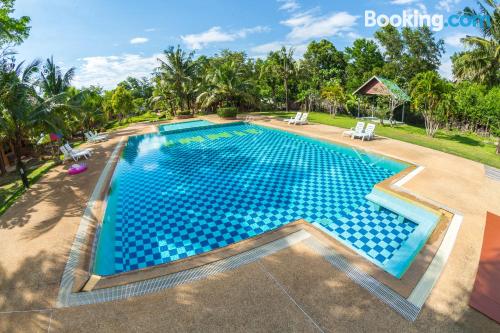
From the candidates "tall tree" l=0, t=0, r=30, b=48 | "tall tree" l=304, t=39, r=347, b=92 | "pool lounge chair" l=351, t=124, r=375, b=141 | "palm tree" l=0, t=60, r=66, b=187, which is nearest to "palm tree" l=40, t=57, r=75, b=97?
"tall tree" l=0, t=0, r=30, b=48

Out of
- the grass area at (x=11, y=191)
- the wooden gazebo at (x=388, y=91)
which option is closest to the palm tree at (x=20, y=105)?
the grass area at (x=11, y=191)

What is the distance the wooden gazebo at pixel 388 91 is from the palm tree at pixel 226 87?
1186 centimetres

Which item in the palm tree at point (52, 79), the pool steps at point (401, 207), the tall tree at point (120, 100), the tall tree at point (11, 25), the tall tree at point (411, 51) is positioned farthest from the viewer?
the tall tree at point (411, 51)

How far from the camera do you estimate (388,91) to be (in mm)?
20875

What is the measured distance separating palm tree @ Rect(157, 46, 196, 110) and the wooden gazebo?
18.3 meters

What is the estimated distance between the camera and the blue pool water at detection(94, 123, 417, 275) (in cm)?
634

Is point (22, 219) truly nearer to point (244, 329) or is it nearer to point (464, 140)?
point (244, 329)

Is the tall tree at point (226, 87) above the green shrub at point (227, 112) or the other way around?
above

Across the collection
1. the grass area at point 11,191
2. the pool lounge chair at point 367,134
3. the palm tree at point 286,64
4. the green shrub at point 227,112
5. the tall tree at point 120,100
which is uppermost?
the palm tree at point 286,64

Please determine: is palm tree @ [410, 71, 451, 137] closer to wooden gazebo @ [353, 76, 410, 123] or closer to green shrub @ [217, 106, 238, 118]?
wooden gazebo @ [353, 76, 410, 123]

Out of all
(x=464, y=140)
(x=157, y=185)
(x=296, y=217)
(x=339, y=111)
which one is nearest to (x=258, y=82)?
(x=339, y=111)

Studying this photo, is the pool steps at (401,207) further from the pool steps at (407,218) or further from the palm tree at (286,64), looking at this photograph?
the palm tree at (286,64)

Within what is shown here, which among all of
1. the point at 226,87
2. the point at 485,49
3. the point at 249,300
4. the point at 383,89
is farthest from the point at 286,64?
the point at 249,300

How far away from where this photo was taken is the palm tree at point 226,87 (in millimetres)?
26312
